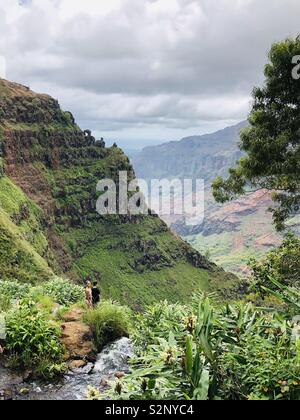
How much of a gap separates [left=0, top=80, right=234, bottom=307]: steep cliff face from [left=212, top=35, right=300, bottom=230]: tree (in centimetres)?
9959

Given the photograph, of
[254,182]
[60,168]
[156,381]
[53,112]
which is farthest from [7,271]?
[53,112]

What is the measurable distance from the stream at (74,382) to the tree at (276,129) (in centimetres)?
873

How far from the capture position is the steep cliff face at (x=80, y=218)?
13062 cm

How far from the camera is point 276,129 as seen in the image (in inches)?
682

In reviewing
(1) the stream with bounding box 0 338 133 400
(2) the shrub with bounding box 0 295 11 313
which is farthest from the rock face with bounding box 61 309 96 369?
(2) the shrub with bounding box 0 295 11 313

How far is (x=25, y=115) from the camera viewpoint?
490ft

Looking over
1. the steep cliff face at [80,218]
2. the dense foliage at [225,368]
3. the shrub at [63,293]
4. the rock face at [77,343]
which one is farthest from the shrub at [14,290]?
the steep cliff face at [80,218]

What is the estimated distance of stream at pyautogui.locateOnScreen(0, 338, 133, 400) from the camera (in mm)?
9016

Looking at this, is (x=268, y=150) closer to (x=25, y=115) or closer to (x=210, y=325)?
(x=210, y=325)

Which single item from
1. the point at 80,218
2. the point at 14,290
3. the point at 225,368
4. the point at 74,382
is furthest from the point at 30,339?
the point at 80,218

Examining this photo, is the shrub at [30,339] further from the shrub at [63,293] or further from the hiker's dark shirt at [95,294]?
the hiker's dark shirt at [95,294]

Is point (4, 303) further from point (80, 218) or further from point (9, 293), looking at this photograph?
point (80, 218)

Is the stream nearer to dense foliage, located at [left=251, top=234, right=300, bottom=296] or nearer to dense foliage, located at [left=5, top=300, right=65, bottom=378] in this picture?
dense foliage, located at [left=5, top=300, right=65, bottom=378]
